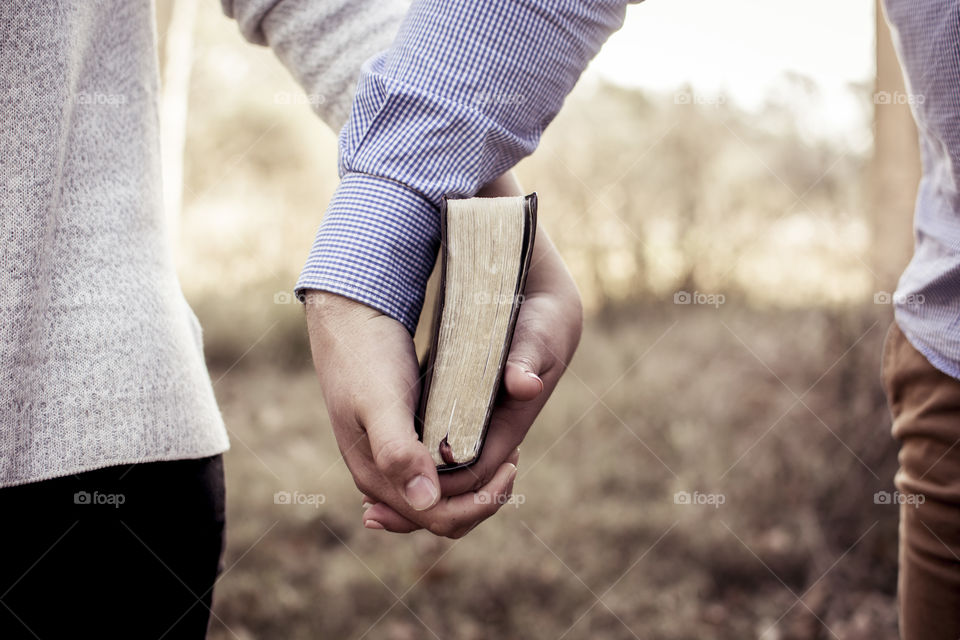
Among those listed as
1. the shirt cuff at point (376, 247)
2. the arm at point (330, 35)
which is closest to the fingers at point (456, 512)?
the shirt cuff at point (376, 247)

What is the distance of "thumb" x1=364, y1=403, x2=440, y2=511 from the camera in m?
0.73

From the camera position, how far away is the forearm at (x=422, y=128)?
0.87 meters

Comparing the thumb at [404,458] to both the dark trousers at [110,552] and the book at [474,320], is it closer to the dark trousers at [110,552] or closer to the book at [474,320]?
the book at [474,320]

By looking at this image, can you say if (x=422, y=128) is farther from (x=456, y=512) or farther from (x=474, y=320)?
(x=456, y=512)

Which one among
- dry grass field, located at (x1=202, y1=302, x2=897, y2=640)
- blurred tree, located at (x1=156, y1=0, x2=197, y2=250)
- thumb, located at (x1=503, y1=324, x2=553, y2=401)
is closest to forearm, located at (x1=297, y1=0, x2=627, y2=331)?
thumb, located at (x1=503, y1=324, x2=553, y2=401)

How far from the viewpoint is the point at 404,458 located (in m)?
0.73

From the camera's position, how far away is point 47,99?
750 millimetres

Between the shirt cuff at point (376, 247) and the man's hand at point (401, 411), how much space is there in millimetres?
21

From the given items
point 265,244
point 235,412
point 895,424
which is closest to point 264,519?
point 235,412

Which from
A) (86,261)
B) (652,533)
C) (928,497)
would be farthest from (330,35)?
(652,533)

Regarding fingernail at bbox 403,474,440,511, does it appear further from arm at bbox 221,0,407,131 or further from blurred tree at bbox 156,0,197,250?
blurred tree at bbox 156,0,197,250

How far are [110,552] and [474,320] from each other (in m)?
0.52

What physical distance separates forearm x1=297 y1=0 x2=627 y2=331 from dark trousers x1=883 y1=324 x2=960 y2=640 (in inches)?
31.5

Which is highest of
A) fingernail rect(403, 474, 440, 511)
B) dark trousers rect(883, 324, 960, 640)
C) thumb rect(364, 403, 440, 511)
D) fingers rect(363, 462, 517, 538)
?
thumb rect(364, 403, 440, 511)
